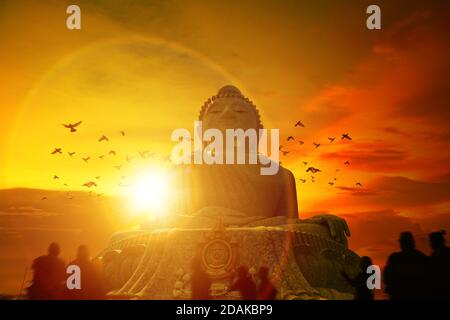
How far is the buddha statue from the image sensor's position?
1296 centimetres

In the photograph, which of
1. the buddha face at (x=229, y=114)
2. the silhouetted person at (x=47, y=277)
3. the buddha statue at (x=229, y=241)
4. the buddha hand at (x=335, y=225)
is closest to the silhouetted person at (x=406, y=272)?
the buddha statue at (x=229, y=241)

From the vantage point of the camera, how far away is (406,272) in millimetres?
8031

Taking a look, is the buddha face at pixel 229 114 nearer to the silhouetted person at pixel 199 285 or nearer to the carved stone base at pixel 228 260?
the carved stone base at pixel 228 260

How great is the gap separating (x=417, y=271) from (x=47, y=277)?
583 cm

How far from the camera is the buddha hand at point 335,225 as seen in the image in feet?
48.6

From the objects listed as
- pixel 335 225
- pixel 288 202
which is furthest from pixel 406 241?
pixel 288 202

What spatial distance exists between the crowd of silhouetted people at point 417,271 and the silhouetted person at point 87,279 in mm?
4598

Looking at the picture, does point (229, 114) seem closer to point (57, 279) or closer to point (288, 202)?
point (288, 202)

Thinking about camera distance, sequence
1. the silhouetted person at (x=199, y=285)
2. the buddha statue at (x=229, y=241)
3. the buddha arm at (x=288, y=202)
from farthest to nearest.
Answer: the buddha arm at (x=288, y=202)
the buddha statue at (x=229, y=241)
the silhouetted person at (x=199, y=285)

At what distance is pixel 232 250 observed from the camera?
12898 millimetres

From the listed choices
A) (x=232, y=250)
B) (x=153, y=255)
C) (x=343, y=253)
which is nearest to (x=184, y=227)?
(x=153, y=255)
